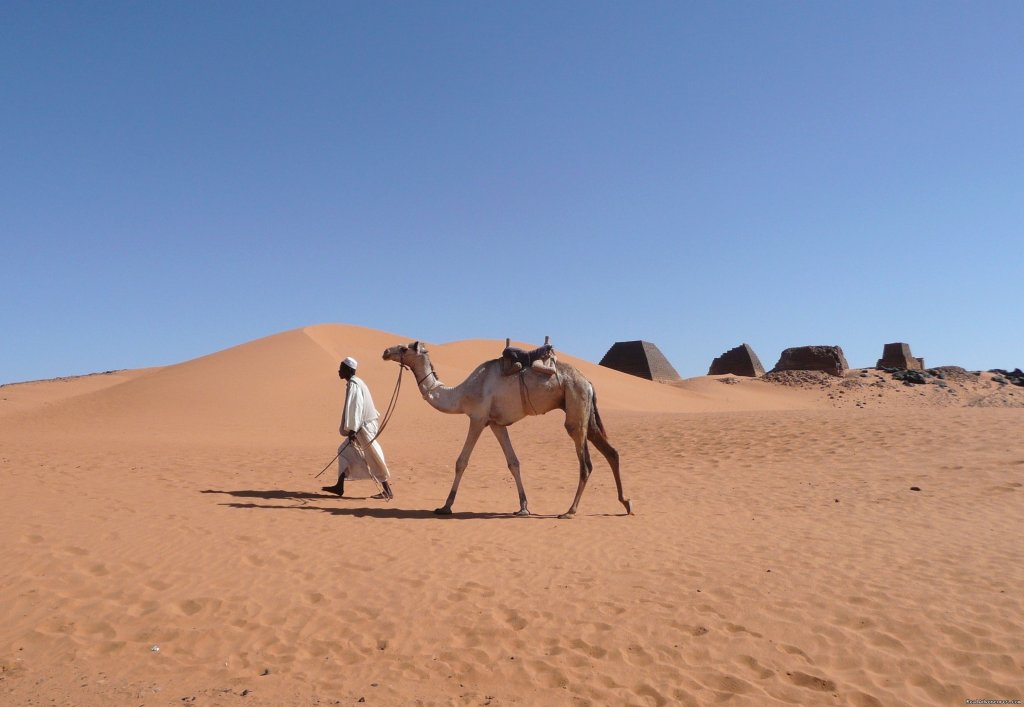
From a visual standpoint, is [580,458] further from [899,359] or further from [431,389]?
[899,359]

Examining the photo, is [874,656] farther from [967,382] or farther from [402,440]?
[967,382]

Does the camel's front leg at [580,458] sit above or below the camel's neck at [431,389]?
below

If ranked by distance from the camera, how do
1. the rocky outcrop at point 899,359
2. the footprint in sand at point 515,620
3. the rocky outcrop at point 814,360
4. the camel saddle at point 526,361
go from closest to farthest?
the footprint in sand at point 515,620
the camel saddle at point 526,361
the rocky outcrop at point 814,360
the rocky outcrop at point 899,359

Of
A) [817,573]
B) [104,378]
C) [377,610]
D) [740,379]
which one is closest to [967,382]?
[740,379]

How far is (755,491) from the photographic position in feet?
36.7

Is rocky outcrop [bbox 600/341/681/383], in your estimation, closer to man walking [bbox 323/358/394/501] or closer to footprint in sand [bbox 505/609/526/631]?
man walking [bbox 323/358/394/501]

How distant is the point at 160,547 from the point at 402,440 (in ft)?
45.7

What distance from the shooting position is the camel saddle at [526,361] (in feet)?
29.0

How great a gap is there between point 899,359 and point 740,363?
392 inches

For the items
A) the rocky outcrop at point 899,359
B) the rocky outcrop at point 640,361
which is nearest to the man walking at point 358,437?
the rocky outcrop at point 640,361

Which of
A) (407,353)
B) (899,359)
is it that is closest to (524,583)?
(407,353)

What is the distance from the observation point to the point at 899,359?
143 ft

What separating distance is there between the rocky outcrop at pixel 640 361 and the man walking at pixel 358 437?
35.5 m

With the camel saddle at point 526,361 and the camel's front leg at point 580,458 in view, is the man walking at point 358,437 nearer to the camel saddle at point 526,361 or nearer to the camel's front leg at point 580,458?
the camel saddle at point 526,361
